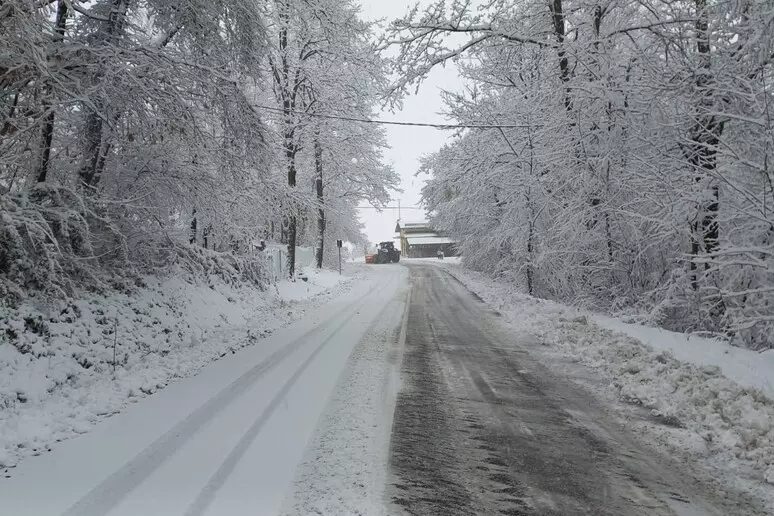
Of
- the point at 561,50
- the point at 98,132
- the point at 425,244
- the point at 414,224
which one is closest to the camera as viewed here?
the point at 98,132

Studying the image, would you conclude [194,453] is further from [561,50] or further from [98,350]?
[561,50]

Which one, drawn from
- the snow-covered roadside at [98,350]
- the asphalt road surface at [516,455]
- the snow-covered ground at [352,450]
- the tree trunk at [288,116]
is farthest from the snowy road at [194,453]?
the tree trunk at [288,116]

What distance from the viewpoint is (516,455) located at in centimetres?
428

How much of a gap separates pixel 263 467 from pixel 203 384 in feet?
9.69

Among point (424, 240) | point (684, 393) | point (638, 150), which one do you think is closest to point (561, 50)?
point (638, 150)

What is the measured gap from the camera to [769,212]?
276 inches

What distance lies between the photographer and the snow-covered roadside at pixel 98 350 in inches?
200

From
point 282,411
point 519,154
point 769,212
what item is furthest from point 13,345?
point 519,154

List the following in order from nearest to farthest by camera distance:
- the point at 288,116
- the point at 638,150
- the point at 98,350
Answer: the point at 98,350 → the point at 638,150 → the point at 288,116

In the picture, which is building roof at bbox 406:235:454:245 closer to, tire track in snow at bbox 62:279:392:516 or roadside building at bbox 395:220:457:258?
roadside building at bbox 395:220:457:258

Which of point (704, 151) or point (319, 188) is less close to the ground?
point (319, 188)

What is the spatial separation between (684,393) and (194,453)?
5.41m

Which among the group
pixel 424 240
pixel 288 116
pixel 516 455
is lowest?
pixel 516 455

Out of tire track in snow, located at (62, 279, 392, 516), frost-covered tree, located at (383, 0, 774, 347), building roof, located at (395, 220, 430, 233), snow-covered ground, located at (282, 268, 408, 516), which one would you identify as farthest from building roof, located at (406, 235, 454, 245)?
tire track in snow, located at (62, 279, 392, 516)
